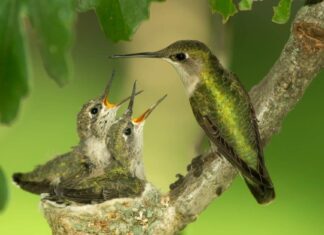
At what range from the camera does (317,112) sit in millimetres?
10242

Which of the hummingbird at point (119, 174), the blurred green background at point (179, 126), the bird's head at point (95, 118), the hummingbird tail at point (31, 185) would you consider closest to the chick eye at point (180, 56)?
the hummingbird at point (119, 174)

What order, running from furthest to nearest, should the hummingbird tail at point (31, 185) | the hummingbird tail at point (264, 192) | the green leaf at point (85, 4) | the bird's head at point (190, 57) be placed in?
the hummingbird tail at point (31, 185) → the bird's head at point (190, 57) → the hummingbird tail at point (264, 192) → the green leaf at point (85, 4)

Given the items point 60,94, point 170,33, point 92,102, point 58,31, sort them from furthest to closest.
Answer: point 60,94 → point 170,33 → point 92,102 → point 58,31

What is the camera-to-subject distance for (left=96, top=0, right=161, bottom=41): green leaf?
10.7 feet

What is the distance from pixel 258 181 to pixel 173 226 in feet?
1.71

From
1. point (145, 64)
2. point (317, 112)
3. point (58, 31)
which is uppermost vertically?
point (58, 31)

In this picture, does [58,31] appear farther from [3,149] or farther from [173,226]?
[3,149]

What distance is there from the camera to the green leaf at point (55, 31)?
2916mm

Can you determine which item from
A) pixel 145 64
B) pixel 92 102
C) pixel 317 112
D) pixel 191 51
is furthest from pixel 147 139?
pixel 317 112

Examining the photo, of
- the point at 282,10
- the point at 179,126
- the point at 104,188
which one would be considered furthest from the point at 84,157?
the point at 282,10

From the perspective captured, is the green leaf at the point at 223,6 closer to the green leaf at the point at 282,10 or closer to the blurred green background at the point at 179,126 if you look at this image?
the green leaf at the point at 282,10

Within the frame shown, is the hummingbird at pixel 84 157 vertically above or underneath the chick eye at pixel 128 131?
above

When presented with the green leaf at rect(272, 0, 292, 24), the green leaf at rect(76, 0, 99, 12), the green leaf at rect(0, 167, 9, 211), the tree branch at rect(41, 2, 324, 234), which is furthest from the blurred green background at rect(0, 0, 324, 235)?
the green leaf at rect(272, 0, 292, 24)

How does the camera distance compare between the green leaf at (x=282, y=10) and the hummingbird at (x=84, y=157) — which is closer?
the green leaf at (x=282, y=10)
